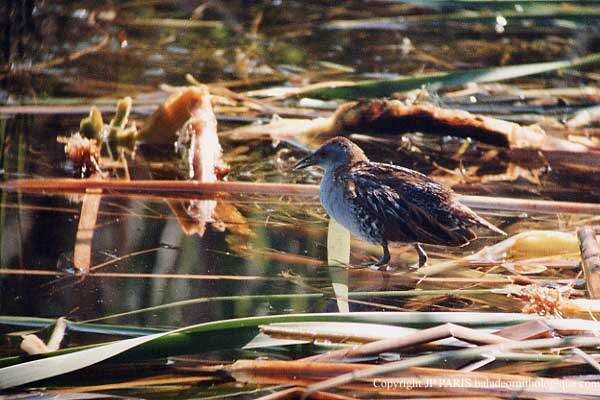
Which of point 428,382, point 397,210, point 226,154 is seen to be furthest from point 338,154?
point 428,382

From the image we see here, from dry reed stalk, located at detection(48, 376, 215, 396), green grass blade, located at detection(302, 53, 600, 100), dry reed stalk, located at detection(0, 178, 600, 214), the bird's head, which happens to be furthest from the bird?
green grass blade, located at detection(302, 53, 600, 100)

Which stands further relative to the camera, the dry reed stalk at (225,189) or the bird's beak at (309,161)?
the dry reed stalk at (225,189)

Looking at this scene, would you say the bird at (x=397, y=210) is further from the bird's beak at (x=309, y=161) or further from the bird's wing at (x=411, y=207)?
the bird's beak at (x=309, y=161)

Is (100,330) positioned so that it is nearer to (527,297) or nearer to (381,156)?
(527,297)

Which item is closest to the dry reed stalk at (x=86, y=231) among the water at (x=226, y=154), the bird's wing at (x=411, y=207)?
the water at (x=226, y=154)

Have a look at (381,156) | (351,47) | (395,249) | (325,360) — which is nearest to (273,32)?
(351,47)

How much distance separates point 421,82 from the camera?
4.98 meters

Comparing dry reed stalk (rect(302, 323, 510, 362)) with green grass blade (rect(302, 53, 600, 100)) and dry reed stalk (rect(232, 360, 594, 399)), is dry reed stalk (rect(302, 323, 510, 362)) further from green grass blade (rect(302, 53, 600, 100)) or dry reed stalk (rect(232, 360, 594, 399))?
green grass blade (rect(302, 53, 600, 100))

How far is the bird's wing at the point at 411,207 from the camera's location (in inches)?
139

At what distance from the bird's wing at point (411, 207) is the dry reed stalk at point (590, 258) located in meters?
0.34

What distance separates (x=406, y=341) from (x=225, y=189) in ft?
5.08

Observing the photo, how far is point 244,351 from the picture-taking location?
9.53 ft

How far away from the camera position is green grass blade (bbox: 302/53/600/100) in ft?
16.1

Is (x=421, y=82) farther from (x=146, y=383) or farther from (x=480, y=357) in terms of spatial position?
(x=146, y=383)
